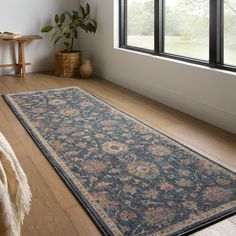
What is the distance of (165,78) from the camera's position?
352cm

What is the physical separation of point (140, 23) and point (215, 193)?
107 inches

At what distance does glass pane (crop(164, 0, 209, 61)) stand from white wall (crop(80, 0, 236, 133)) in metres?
0.18

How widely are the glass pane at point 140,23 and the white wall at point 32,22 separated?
141 cm

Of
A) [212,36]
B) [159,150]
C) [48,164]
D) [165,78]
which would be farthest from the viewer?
[165,78]

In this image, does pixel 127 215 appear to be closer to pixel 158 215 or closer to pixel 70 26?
pixel 158 215

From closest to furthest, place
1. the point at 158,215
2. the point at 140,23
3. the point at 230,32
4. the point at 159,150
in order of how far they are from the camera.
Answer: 1. the point at 158,215
2. the point at 159,150
3. the point at 230,32
4. the point at 140,23

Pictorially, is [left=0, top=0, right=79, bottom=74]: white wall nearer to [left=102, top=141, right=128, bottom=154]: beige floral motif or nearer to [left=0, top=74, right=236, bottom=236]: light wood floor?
[left=0, top=74, right=236, bottom=236]: light wood floor

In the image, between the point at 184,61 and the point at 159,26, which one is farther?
the point at 159,26

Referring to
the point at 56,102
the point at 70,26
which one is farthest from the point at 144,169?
the point at 70,26

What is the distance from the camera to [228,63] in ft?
9.41

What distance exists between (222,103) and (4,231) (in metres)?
2.25

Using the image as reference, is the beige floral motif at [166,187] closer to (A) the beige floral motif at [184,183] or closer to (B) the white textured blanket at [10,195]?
(A) the beige floral motif at [184,183]

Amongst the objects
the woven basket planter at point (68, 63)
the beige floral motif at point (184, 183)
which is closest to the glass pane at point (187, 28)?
the beige floral motif at point (184, 183)

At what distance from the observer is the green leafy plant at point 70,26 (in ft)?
15.8
